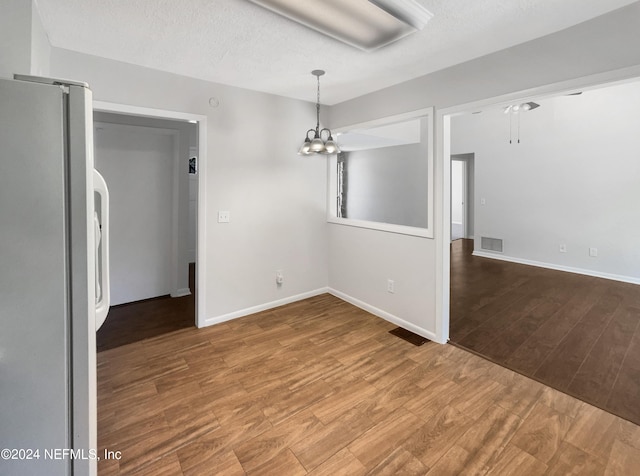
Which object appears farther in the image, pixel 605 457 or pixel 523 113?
pixel 523 113

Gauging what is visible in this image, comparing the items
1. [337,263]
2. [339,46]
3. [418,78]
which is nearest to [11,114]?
[339,46]

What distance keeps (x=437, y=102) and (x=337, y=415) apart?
2736 millimetres

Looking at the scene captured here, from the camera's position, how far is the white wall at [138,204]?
379 centimetres

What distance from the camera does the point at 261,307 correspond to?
3.71 m

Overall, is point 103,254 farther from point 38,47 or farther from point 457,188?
point 457,188

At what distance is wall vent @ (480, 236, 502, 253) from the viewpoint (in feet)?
21.1

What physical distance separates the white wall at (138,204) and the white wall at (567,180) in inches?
222

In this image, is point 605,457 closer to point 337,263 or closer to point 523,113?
point 337,263

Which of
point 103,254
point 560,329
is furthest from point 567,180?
point 103,254

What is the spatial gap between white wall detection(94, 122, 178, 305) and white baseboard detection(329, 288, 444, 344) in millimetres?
2456

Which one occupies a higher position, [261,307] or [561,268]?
[561,268]

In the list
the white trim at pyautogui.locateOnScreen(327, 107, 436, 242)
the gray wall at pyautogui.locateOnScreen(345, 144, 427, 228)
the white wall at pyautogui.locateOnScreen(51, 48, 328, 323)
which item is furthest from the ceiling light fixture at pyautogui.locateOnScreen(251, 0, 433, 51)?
the gray wall at pyautogui.locateOnScreen(345, 144, 427, 228)

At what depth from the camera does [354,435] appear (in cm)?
184

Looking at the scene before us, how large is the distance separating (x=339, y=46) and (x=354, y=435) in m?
2.68
